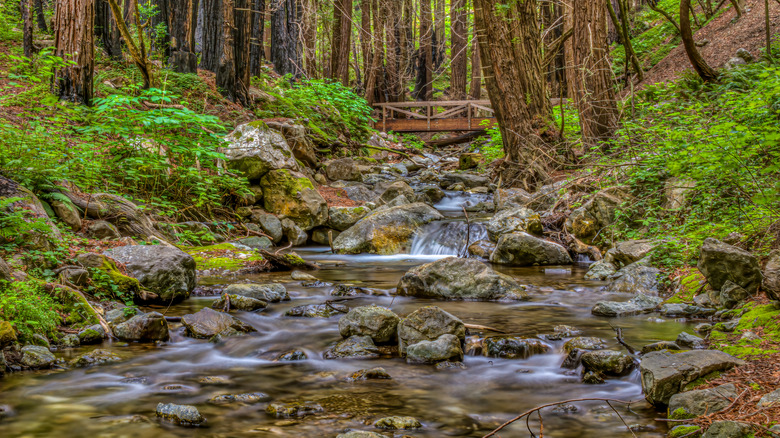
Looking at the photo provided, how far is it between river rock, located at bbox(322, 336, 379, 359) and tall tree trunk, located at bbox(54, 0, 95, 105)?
772 cm

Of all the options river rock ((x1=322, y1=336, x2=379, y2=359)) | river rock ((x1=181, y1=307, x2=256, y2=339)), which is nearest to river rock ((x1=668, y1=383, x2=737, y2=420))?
river rock ((x1=322, y1=336, x2=379, y2=359))

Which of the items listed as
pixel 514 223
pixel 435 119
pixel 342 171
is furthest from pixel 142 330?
pixel 435 119

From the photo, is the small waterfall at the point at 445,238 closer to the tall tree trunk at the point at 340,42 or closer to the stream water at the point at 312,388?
the stream water at the point at 312,388

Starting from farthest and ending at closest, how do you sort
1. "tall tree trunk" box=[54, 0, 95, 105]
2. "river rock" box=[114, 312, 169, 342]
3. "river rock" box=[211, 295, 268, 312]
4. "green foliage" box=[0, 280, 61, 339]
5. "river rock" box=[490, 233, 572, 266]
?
"tall tree trunk" box=[54, 0, 95, 105], "river rock" box=[490, 233, 572, 266], "river rock" box=[211, 295, 268, 312], "river rock" box=[114, 312, 169, 342], "green foliage" box=[0, 280, 61, 339]

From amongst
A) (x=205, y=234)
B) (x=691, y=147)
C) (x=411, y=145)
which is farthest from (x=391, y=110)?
(x=691, y=147)

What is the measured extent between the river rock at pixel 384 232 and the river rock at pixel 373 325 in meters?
4.91

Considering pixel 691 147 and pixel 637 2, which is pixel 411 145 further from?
pixel 691 147

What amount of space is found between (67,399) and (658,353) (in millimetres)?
3797

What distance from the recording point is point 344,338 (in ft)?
15.7

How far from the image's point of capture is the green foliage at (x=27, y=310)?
13.0 ft

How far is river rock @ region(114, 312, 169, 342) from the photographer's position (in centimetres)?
459

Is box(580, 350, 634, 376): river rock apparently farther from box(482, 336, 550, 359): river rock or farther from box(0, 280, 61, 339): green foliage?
box(0, 280, 61, 339): green foliage

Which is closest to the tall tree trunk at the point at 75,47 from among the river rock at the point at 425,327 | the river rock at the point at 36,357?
the river rock at the point at 36,357

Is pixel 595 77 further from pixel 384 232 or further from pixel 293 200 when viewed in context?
pixel 293 200
